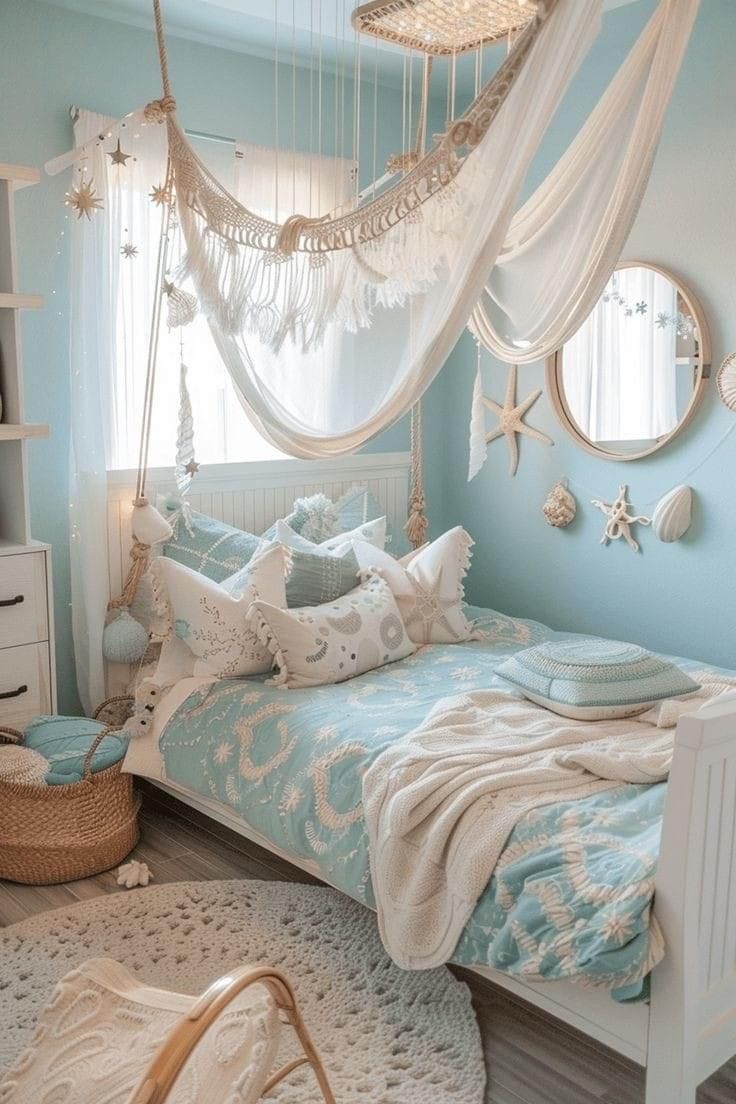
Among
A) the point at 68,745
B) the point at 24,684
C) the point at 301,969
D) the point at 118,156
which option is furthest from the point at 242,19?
the point at 301,969

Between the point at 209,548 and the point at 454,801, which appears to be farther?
the point at 209,548

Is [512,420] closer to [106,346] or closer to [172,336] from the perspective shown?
[172,336]

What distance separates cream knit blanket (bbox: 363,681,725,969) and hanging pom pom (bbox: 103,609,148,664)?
1.23m

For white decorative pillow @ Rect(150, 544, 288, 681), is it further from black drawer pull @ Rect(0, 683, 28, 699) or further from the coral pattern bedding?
black drawer pull @ Rect(0, 683, 28, 699)

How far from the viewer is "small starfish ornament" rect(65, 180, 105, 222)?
337 cm

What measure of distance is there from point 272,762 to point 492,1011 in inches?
32.1

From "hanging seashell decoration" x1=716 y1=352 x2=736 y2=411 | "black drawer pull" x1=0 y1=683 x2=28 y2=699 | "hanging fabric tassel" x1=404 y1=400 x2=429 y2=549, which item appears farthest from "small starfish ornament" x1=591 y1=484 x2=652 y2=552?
"black drawer pull" x1=0 y1=683 x2=28 y2=699

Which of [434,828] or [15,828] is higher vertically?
[434,828]

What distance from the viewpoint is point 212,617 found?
10.7 ft

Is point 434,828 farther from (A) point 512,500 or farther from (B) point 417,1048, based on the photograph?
(A) point 512,500

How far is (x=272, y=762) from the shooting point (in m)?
2.86

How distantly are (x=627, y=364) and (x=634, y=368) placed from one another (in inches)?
1.5

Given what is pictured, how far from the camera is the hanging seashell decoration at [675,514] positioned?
374 cm

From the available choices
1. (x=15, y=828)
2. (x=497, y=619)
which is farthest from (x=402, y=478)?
(x=15, y=828)
